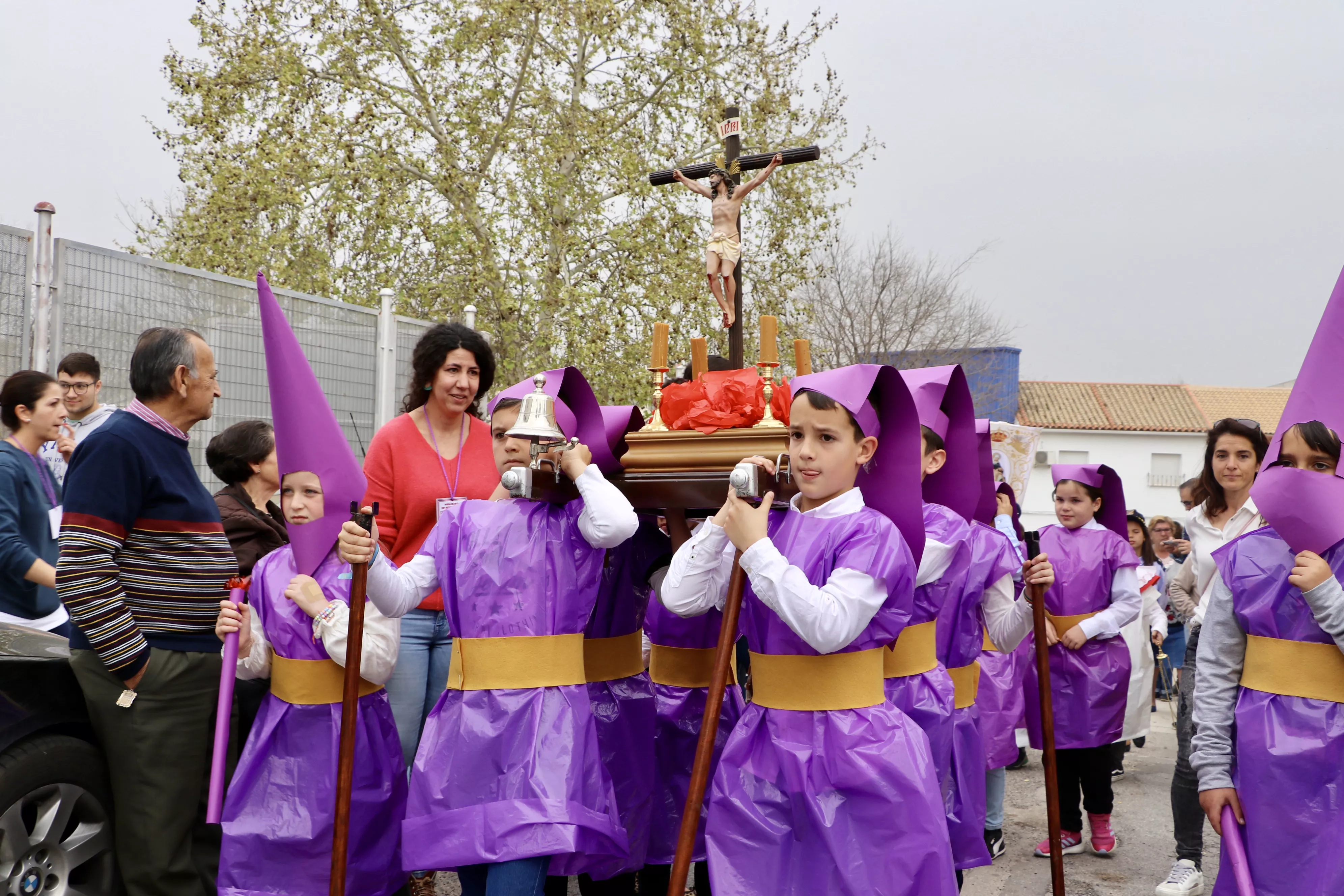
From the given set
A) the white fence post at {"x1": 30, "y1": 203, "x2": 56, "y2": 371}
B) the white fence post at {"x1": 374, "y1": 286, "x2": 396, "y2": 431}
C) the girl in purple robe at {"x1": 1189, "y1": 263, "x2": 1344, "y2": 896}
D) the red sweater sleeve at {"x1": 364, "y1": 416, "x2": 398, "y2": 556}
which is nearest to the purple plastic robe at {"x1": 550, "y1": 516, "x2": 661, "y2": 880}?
the red sweater sleeve at {"x1": 364, "y1": 416, "x2": 398, "y2": 556}

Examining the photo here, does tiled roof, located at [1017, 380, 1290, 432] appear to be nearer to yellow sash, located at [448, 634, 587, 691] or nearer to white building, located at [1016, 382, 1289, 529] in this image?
white building, located at [1016, 382, 1289, 529]

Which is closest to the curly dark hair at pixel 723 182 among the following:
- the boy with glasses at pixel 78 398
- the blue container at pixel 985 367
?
the boy with glasses at pixel 78 398

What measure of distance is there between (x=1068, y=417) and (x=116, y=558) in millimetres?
40689

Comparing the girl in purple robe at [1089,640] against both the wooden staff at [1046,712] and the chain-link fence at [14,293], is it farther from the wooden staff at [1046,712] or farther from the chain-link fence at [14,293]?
Result: the chain-link fence at [14,293]

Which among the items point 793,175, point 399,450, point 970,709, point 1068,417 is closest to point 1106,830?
point 970,709

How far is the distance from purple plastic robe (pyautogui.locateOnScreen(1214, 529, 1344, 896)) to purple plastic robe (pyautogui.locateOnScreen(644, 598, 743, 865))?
165 cm

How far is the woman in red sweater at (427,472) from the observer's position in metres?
4.14

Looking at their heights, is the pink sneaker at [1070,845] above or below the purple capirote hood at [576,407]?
below

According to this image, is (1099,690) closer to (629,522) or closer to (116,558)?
(629,522)

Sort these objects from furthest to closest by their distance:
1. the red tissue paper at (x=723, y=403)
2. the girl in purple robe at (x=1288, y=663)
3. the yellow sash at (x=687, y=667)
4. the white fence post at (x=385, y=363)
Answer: the white fence post at (x=385, y=363), the yellow sash at (x=687, y=667), the red tissue paper at (x=723, y=403), the girl in purple robe at (x=1288, y=663)

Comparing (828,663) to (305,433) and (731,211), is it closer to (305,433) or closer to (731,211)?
(305,433)

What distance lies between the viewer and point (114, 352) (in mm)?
6582

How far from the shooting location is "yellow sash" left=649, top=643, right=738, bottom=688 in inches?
169

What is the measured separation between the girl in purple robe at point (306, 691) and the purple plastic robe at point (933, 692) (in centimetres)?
169
